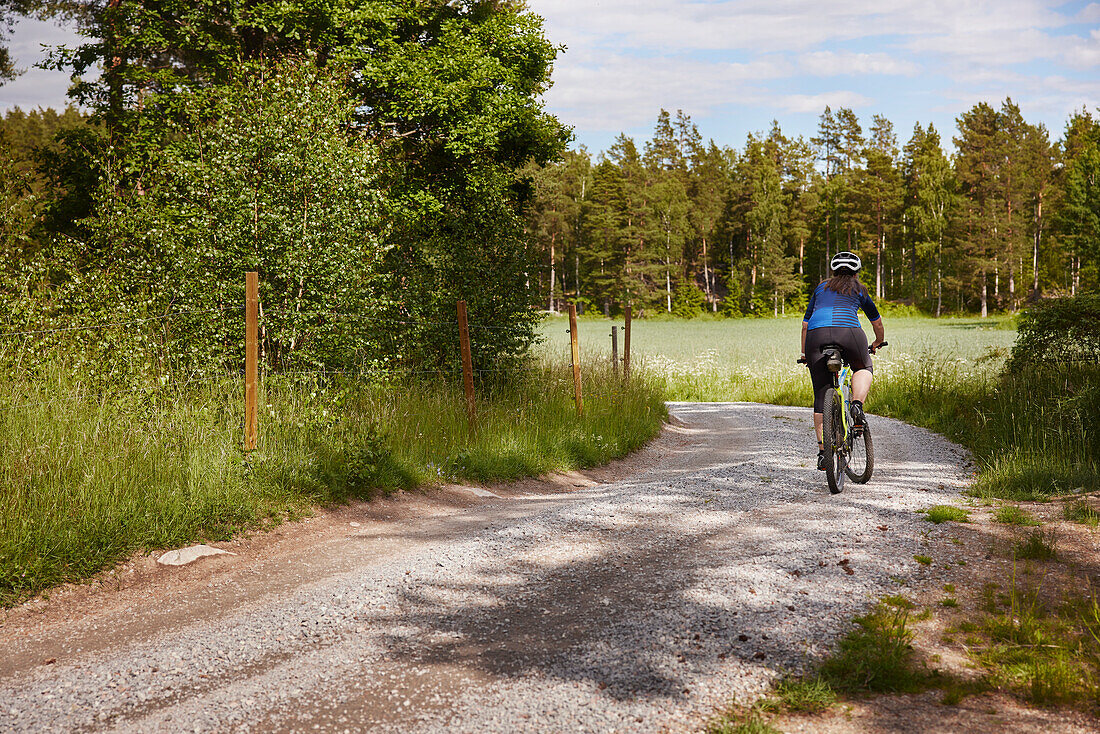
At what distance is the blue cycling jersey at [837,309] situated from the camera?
7543 mm

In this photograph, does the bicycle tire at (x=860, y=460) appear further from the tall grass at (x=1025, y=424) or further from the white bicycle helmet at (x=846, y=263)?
the white bicycle helmet at (x=846, y=263)

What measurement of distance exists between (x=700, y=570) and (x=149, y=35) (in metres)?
16.9

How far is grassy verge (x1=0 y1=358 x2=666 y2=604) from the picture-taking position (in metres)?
5.59

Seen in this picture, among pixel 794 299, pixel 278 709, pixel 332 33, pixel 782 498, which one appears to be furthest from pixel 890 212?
pixel 278 709

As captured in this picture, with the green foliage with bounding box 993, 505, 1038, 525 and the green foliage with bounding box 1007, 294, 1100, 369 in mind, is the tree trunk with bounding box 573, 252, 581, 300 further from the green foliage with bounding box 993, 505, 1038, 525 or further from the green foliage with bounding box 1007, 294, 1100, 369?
the green foliage with bounding box 993, 505, 1038, 525

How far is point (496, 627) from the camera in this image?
4.46m

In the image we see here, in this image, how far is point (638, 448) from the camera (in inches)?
496

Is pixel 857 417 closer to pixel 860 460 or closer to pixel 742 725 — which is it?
pixel 860 460

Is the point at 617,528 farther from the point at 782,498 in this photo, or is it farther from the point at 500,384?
the point at 500,384

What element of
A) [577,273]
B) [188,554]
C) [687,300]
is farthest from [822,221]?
[188,554]

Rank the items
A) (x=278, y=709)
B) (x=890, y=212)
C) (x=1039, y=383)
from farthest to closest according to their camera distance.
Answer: (x=890, y=212) < (x=1039, y=383) < (x=278, y=709)

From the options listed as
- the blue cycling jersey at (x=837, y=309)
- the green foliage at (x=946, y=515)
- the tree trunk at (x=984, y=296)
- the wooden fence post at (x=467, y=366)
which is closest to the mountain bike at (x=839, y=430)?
the blue cycling jersey at (x=837, y=309)

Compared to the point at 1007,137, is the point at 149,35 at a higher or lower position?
lower

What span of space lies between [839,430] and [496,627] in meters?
4.61
